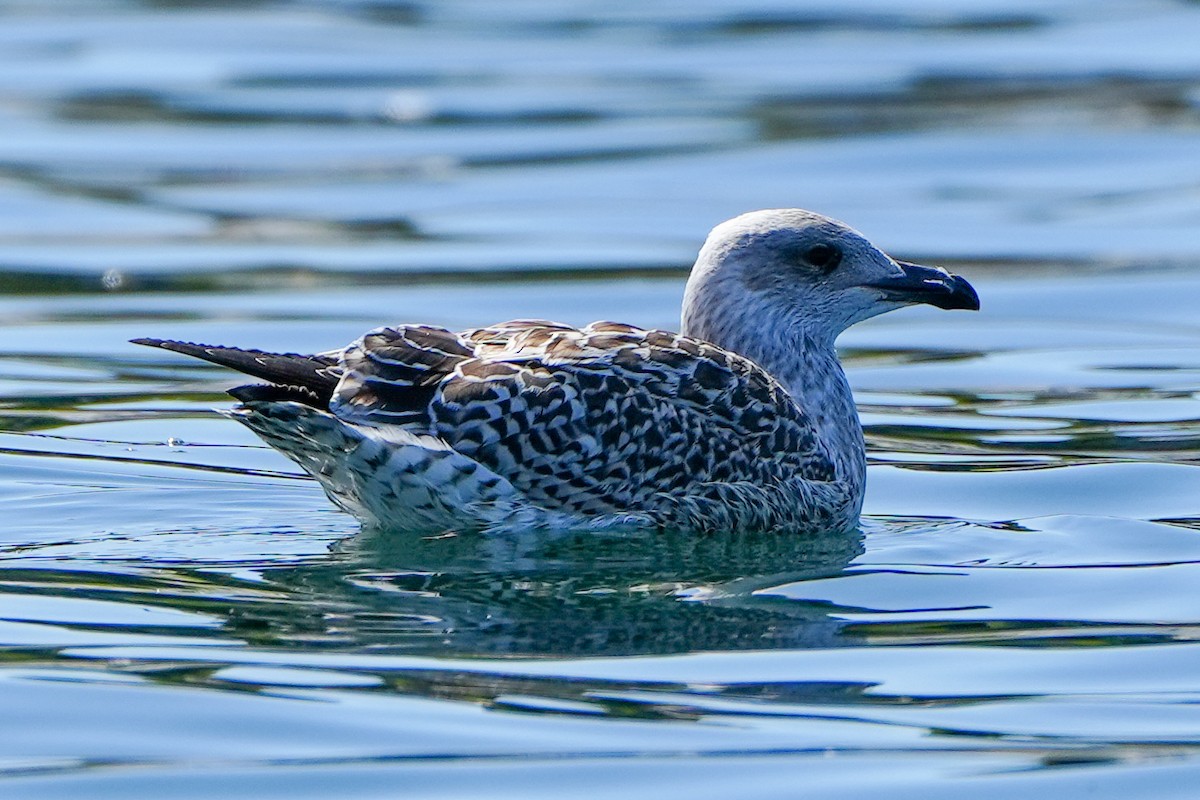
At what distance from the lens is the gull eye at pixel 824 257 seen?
8.90m

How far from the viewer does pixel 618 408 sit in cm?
798

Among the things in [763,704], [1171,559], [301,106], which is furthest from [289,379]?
[301,106]

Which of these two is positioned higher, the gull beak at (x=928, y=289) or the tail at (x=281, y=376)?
the gull beak at (x=928, y=289)

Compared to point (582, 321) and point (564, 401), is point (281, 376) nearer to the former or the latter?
point (564, 401)

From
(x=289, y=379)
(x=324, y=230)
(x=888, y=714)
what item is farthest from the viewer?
(x=324, y=230)

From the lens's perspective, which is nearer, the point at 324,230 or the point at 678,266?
the point at 678,266

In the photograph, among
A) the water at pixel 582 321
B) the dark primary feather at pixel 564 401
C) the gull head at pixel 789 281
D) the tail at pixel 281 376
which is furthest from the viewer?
the gull head at pixel 789 281

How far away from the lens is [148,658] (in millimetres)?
6559

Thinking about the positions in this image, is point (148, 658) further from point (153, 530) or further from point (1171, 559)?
Result: point (1171, 559)

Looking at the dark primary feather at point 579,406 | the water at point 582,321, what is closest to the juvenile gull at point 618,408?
the dark primary feather at point 579,406

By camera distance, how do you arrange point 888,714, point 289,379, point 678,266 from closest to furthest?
1. point 888,714
2. point 289,379
3. point 678,266

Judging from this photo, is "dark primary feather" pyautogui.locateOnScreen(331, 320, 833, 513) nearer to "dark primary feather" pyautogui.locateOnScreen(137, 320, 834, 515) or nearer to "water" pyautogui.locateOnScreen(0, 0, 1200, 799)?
"dark primary feather" pyautogui.locateOnScreen(137, 320, 834, 515)

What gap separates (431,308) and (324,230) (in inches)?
104

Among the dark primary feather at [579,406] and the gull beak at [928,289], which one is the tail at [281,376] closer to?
the dark primary feather at [579,406]
